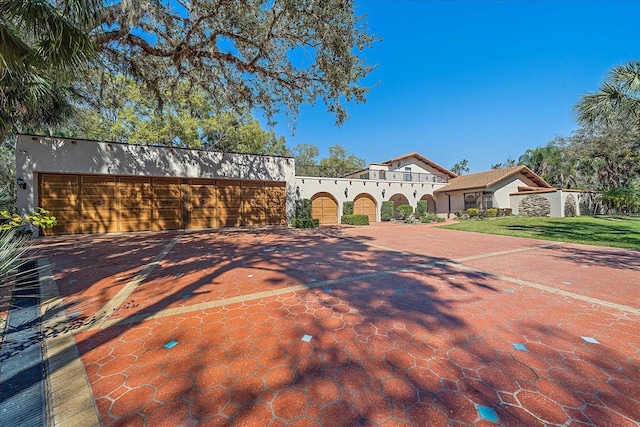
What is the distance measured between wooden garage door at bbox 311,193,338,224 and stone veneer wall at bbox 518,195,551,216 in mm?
16148

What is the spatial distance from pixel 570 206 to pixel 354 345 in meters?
25.5

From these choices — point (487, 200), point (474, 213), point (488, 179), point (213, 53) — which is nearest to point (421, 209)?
point (474, 213)

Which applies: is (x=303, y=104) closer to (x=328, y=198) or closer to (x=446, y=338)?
(x=446, y=338)

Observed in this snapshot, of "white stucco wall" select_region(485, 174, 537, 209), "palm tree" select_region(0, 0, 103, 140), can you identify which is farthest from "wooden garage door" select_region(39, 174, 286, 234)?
"white stucco wall" select_region(485, 174, 537, 209)

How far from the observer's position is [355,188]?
810 inches

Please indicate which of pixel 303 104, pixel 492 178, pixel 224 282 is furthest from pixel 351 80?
pixel 492 178

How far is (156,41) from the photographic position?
25.5 feet

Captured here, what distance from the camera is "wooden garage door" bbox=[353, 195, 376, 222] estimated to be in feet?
70.5

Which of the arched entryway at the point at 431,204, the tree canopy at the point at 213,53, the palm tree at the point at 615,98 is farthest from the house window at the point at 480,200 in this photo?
the tree canopy at the point at 213,53

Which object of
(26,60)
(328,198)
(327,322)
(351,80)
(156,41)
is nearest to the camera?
(327,322)

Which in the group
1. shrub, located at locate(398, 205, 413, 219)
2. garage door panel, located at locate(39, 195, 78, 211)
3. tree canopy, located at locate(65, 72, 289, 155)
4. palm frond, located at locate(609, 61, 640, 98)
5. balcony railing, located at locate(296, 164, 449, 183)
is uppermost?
tree canopy, located at locate(65, 72, 289, 155)

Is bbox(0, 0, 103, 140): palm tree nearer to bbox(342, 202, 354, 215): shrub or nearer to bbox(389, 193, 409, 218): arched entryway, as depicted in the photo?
bbox(342, 202, 354, 215): shrub

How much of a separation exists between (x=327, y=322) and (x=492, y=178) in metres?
24.3

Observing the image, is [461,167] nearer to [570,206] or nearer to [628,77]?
Result: [570,206]
